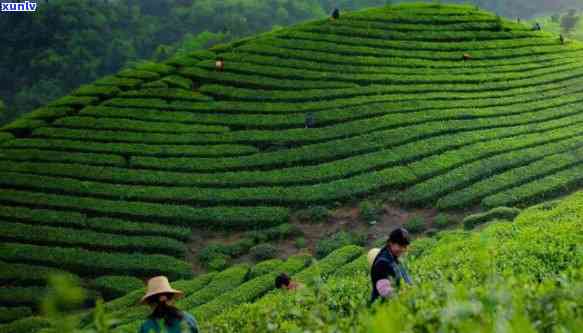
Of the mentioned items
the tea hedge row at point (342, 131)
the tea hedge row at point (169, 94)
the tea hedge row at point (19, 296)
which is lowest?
the tea hedge row at point (19, 296)

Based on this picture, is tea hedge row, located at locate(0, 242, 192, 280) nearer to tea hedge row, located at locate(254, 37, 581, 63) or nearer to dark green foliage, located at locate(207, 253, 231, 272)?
dark green foliage, located at locate(207, 253, 231, 272)

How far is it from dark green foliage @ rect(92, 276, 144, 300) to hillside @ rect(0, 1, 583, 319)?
89 millimetres

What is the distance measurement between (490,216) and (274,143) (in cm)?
929

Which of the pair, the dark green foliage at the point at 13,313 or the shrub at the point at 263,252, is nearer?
the dark green foliage at the point at 13,313

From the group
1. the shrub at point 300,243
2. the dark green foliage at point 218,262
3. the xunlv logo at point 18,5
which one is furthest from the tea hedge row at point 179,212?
→ the xunlv logo at point 18,5

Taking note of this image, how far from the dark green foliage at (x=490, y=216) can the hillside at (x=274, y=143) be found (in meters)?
1.07

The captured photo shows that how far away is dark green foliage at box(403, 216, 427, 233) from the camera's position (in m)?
19.4

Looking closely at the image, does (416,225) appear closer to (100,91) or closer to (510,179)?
(510,179)

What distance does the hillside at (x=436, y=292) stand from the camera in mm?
3729

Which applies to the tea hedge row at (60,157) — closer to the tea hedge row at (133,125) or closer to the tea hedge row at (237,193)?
the tea hedge row at (237,193)

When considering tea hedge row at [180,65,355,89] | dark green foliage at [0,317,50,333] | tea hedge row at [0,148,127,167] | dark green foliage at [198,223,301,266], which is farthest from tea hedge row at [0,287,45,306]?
tea hedge row at [180,65,355,89]

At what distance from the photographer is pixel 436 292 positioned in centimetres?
534

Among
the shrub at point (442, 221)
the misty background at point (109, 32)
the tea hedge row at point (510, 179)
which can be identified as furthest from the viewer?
the misty background at point (109, 32)

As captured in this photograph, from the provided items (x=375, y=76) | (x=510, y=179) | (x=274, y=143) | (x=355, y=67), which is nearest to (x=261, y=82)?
(x=355, y=67)
